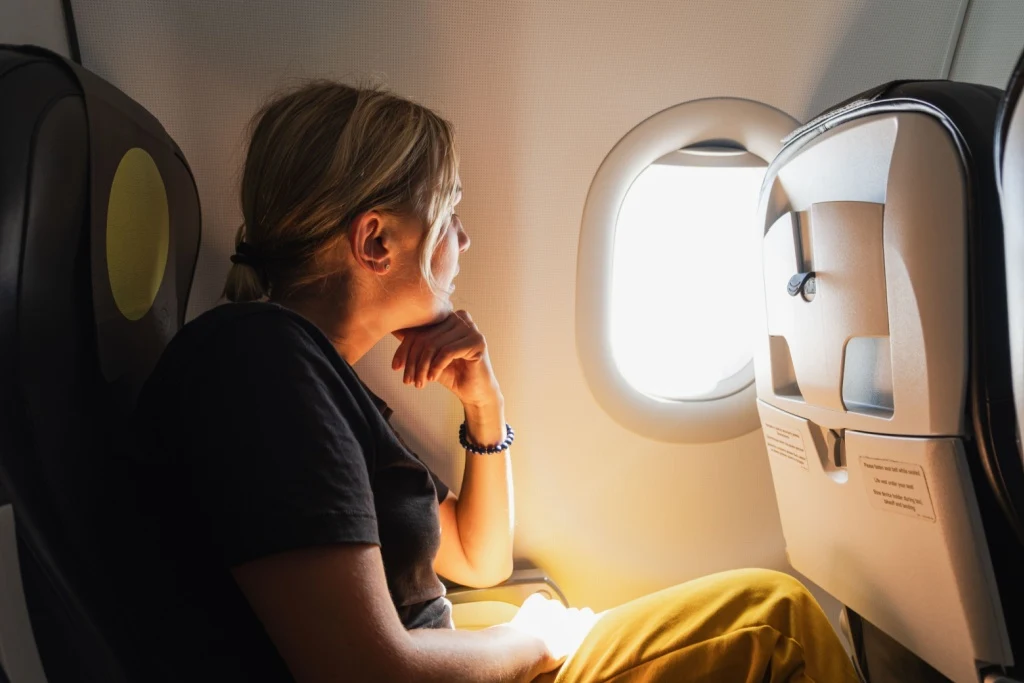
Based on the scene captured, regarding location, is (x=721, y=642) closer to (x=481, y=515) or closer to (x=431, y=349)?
(x=481, y=515)

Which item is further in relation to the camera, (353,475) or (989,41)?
(989,41)

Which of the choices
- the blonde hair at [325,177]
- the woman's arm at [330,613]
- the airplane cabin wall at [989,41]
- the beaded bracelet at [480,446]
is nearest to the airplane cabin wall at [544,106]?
the airplane cabin wall at [989,41]

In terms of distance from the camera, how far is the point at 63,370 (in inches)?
26.4

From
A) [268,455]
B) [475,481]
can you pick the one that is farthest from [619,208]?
[268,455]

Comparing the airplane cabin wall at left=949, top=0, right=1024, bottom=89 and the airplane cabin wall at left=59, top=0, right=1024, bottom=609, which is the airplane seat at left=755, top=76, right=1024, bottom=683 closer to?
the airplane cabin wall at left=59, top=0, right=1024, bottom=609

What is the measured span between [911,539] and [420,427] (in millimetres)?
953

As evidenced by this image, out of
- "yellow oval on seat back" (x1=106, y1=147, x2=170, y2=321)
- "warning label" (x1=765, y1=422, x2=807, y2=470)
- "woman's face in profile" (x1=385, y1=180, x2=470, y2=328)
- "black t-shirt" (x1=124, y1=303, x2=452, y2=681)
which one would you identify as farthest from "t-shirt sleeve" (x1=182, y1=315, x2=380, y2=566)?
"warning label" (x1=765, y1=422, x2=807, y2=470)

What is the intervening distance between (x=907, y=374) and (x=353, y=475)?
2.31 feet

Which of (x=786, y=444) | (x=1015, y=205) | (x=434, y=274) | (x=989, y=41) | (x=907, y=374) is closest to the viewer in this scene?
(x=1015, y=205)

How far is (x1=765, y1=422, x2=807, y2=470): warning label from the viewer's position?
1.20 m

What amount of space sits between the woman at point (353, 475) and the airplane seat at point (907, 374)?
15 centimetres

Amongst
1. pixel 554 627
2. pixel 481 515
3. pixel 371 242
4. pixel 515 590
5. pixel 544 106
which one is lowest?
pixel 515 590

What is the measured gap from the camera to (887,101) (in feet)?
3.00

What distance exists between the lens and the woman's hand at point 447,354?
1275 mm
